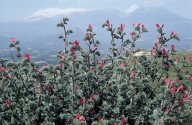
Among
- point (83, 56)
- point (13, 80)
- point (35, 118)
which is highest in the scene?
point (83, 56)

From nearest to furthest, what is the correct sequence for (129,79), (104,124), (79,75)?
(104,124) → (79,75) → (129,79)

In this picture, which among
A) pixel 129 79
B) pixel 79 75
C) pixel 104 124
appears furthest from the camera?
pixel 129 79

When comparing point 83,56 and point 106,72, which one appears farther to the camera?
point 106,72

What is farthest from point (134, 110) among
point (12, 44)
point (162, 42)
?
point (12, 44)

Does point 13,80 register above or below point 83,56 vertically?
below

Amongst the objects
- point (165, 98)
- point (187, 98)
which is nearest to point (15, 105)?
point (165, 98)

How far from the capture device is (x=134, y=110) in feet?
27.7

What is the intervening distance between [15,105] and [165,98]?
12.9 feet

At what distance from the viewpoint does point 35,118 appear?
327 inches

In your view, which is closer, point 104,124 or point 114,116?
point 104,124

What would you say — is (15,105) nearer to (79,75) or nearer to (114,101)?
(79,75)

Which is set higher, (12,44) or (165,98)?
(12,44)

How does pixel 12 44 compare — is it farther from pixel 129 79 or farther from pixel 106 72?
pixel 129 79

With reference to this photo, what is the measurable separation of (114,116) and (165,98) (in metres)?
1.39
